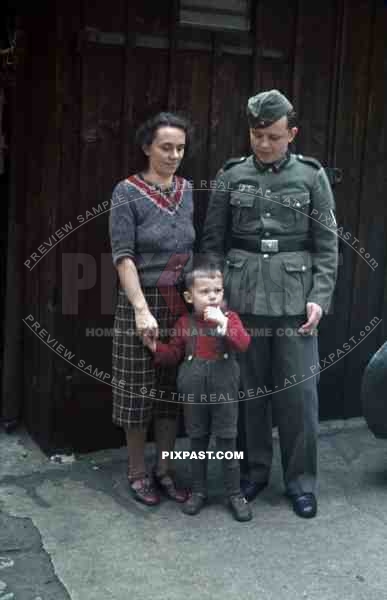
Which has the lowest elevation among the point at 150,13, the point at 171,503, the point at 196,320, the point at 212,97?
the point at 171,503

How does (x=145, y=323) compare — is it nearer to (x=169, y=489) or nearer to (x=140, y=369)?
→ (x=140, y=369)

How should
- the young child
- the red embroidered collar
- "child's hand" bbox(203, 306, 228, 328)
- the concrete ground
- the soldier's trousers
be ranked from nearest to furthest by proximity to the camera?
the concrete ground → "child's hand" bbox(203, 306, 228, 328) → the young child → the red embroidered collar → the soldier's trousers

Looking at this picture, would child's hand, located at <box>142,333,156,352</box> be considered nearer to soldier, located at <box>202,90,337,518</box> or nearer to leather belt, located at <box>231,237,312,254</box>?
soldier, located at <box>202,90,337,518</box>

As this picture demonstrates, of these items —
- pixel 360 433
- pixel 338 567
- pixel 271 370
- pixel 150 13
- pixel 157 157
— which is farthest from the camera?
pixel 360 433

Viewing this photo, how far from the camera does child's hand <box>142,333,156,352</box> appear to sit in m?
3.97

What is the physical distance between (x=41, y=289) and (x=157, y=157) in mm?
1158

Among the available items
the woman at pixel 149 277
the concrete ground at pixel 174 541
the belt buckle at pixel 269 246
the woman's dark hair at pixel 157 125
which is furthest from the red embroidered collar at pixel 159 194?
the concrete ground at pixel 174 541

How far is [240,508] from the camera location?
4.07 meters

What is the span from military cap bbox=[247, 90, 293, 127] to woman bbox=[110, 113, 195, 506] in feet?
1.15

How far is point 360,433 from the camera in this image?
531 centimetres

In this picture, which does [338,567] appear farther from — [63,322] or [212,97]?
[212,97]

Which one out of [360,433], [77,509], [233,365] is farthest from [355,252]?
[77,509]

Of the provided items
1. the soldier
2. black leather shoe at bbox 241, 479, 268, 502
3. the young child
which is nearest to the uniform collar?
the soldier

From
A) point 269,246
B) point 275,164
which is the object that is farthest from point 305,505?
point 275,164
